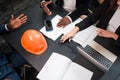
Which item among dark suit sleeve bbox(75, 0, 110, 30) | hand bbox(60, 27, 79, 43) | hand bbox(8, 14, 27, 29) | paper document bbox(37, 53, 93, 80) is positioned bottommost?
paper document bbox(37, 53, 93, 80)

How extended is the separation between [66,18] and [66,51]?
32 centimetres

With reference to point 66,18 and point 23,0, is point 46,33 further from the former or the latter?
point 23,0

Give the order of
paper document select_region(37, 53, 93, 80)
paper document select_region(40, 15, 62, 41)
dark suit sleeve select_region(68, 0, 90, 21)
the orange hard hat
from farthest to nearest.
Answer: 1. dark suit sleeve select_region(68, 0, 90, 21)
2. paper document select_region(40, 15, 62, 41)
3. the orange hard hat
4. paper document select_region(37, 53, 93, 80)

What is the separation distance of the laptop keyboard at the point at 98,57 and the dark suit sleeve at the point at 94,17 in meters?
0.22

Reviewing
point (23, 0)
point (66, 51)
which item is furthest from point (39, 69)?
Answer: point (23, 0)

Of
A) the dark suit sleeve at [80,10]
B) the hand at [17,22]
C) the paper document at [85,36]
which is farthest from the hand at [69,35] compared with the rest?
the hand at [17,22]

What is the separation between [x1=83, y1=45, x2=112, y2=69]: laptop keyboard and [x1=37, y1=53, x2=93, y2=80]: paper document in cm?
11

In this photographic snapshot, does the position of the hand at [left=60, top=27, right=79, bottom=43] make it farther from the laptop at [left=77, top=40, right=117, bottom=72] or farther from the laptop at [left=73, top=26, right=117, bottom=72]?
the laptop at [left=77, top=40, right=117, bottom=72]

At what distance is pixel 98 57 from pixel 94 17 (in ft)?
1.32

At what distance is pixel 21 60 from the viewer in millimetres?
1765

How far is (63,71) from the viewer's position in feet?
4.48

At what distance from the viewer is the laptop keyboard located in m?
1.35

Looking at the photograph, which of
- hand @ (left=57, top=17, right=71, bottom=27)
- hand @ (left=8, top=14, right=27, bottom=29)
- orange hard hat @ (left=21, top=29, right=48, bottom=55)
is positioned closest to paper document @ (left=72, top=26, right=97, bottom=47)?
hand @ (left=57, top=17, right=71, bottom=27)

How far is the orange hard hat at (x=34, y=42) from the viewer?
1.45 m
